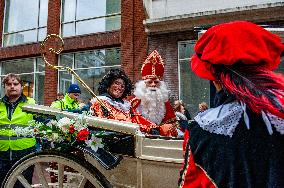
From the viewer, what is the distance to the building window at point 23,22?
12.9 m

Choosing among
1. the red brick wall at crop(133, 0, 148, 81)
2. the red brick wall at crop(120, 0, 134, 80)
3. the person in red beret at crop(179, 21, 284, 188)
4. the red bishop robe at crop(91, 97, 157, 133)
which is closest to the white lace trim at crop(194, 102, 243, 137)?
the person in red beret at crop(179, 21, 284, 188)

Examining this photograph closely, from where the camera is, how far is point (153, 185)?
2.58 metres

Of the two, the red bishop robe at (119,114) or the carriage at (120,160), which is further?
the red bishop robe at (119,114)

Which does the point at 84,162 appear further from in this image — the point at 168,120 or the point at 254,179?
the point at 168,120

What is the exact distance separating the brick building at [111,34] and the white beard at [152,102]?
4.26 meters

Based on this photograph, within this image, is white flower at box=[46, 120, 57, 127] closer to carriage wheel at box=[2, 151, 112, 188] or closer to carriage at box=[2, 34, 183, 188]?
carriage at box=[2, 34, 183, 188]

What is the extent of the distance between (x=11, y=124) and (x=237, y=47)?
117 inches

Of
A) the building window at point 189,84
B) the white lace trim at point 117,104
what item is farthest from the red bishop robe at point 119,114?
the building window at point 189,84

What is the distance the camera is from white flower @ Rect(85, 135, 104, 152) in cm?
271

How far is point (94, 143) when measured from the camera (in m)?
2.73

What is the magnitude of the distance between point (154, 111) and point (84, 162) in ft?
6.13

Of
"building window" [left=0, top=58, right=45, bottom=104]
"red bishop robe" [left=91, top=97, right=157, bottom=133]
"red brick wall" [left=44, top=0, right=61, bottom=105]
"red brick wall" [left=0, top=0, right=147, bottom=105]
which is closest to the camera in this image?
"red bishop robe" [left=91, top=97, right=157, bottom=133]

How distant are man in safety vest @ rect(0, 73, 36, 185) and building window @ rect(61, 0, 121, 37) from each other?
7659 millimetres

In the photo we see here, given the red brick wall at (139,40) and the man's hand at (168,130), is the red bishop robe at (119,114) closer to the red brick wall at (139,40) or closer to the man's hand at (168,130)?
the man's hand at (168,130)
